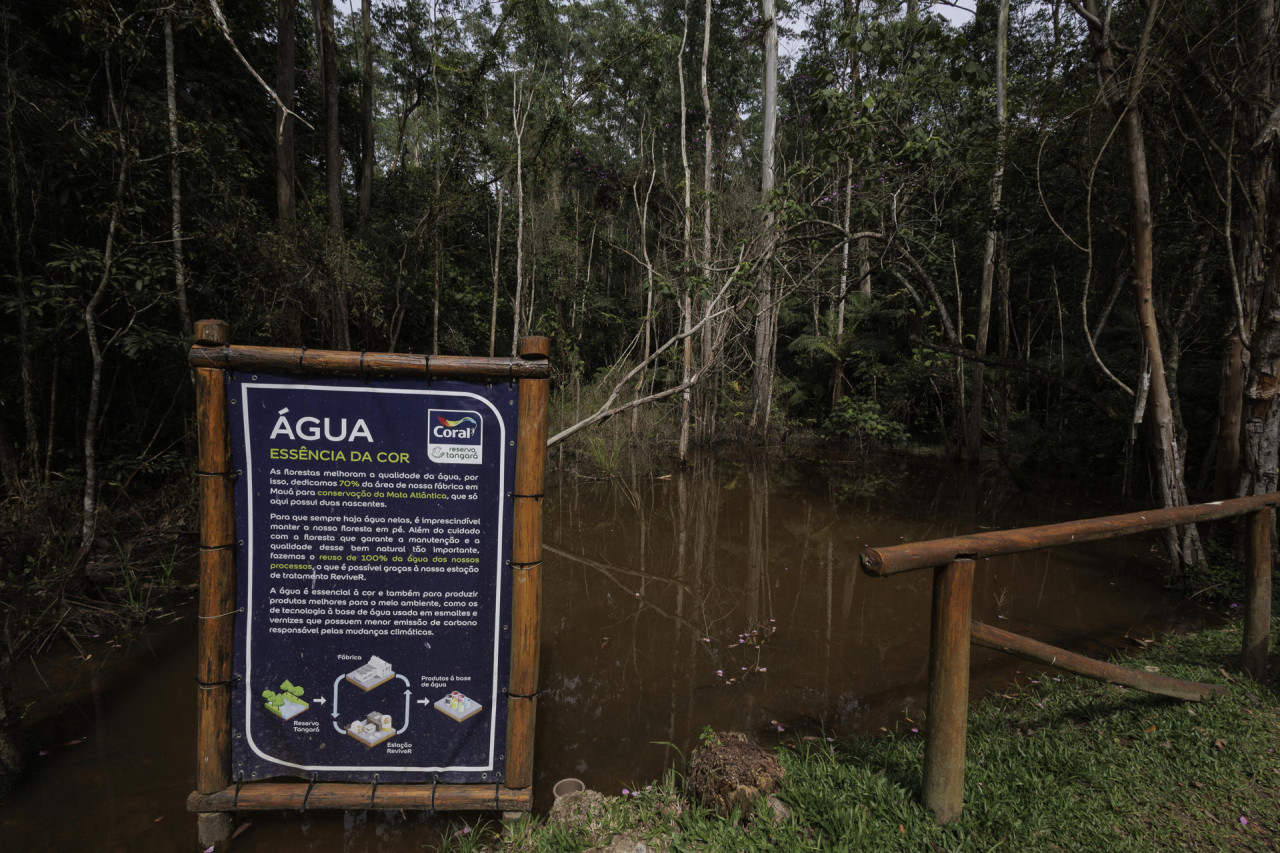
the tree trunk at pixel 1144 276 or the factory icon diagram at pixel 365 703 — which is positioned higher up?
the tree trunk at pixel 1144 276

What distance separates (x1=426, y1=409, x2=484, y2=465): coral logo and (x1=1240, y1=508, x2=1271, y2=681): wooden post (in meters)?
3.65

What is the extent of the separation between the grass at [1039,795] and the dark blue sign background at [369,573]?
592 mm

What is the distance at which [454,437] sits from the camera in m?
2.04

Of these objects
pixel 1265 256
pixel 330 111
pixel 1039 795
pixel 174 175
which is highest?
pixel 330 111

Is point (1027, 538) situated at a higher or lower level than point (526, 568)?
higher

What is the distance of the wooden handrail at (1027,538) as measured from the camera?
180 cm

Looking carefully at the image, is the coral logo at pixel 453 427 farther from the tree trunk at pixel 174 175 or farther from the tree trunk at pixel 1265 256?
the tree trunk at pixel 1265 256

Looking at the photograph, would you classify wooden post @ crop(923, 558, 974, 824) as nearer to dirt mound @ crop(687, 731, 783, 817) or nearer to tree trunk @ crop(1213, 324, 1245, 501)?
dirt mound @ crop(687, 731, 783, 817)

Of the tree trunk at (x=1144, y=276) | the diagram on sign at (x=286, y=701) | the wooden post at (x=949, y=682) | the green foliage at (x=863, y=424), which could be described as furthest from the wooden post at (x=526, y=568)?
the green foliage at (x=863, y=424)

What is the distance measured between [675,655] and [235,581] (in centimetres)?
267

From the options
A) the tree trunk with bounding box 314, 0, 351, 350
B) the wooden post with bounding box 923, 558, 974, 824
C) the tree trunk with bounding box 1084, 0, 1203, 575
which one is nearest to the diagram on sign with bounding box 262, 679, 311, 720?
the wooden post with bounding box 923, 558, 974, 824

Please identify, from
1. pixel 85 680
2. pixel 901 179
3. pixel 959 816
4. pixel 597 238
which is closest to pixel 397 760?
pixel 959 816

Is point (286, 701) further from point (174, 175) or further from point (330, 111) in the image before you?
point (330, 111)

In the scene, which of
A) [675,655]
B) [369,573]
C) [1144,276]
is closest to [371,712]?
[369,573]
